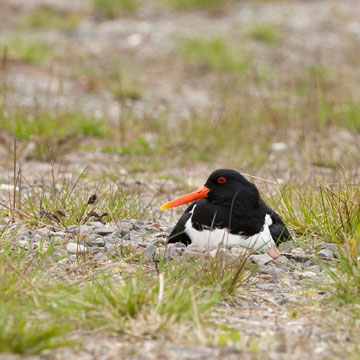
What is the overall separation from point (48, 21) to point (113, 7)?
5.15 ft

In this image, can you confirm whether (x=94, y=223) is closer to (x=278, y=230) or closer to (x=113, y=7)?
(x=278, y=230)

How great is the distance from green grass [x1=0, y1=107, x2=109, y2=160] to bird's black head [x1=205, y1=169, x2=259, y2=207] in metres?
2.81

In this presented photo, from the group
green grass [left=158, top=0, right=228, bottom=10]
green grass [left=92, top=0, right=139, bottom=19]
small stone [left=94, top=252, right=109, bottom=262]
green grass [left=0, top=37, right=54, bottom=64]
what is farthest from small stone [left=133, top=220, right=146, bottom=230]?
green grass [left=158, top=0, right=228, bottom=10]

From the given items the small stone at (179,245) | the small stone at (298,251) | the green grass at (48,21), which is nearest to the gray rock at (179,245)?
the small stone at (179,245)

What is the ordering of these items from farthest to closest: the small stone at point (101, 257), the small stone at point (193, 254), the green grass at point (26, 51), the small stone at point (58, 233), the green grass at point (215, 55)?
the green grass at point (215, 55) → the green grass at point (26, 51) → the small stone at point (58, 233) → the small stone at point (101, 257) → the small stone at point (193, 254)

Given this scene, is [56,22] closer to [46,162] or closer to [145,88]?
[145,88]

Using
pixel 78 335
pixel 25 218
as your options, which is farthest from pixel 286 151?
pixel 78 335

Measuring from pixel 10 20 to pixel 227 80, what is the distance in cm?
524

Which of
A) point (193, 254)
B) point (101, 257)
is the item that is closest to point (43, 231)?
point (101, 257)

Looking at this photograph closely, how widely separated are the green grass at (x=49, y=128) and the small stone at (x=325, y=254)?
3571 mm

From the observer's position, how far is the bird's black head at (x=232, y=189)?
4.64 meters

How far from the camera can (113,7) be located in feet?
46.2

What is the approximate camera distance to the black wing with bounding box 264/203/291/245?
4625 millimetres

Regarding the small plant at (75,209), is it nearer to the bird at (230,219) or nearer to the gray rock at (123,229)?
the gray rock at (123,229)
